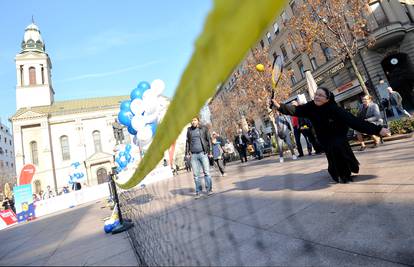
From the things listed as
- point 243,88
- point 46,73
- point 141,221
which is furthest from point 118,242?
point 46,73

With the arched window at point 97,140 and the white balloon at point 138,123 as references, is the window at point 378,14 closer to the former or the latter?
the white balloon at point 138,123

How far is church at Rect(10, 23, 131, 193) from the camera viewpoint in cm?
4131

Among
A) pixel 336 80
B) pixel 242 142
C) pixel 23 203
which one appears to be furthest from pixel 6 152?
pixel 336 80

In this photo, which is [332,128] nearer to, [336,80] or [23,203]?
[23,203]

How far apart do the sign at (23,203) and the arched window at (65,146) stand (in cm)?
3127

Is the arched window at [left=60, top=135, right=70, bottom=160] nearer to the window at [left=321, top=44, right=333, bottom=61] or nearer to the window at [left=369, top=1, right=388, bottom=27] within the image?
the window at [left=321, top=44, right=333, bottom=61]

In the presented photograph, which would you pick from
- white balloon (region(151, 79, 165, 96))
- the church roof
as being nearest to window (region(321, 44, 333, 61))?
white balloon (region(151, 79, 165, 96))

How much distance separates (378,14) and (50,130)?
4793 centimetres

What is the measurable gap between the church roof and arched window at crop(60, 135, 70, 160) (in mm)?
4502

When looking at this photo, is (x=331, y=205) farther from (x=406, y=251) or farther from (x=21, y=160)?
(x=21, y=160)

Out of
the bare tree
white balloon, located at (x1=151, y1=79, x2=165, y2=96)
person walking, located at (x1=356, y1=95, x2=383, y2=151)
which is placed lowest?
person walking, located at (x1=356, y1=95, x2=383, y2=151)

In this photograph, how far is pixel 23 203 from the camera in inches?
606

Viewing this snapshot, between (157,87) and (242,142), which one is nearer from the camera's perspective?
(157,87)

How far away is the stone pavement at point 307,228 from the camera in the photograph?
1820 mm
